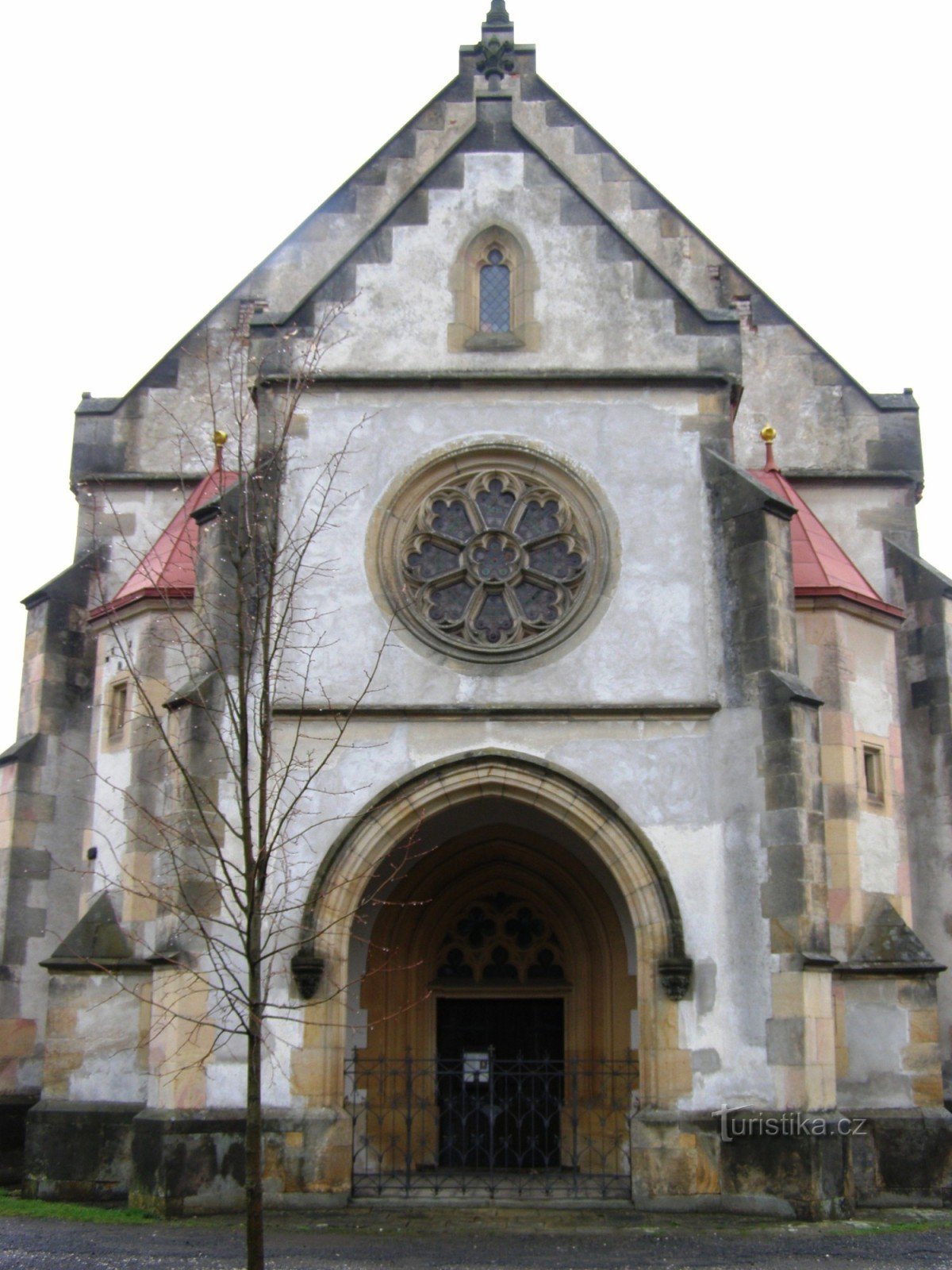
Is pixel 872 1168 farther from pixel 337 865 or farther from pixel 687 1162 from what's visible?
pixel 337 865

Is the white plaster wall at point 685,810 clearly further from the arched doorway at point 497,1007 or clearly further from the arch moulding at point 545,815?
the arched doorway at point 497,1007

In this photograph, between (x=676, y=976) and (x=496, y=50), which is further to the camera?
(x=496, y=50)

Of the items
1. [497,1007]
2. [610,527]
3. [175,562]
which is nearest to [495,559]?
[610,527]

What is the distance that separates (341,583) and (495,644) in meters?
1.83

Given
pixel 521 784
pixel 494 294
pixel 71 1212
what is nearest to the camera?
pixel 71 1212

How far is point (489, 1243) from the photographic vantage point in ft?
42.6

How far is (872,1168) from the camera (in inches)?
611

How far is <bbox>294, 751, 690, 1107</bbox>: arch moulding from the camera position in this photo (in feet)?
48.5

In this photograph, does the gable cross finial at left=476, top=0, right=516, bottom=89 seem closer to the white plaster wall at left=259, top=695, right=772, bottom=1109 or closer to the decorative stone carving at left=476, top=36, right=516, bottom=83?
the decorative stone carving at left=476, top=36, right=516, bottom=83

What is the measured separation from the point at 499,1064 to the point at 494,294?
30.2ft

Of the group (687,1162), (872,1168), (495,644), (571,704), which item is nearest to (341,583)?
(495,644)

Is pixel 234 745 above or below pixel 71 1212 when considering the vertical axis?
above

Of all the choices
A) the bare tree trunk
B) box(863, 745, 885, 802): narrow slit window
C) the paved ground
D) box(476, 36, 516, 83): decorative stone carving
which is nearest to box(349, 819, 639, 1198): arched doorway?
the paved ground

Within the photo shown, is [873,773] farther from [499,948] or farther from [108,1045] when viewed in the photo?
[108,1045]
